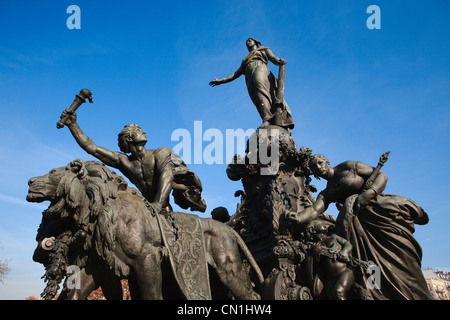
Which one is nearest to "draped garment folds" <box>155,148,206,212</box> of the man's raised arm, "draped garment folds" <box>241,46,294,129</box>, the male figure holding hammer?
the male figure holding hammer

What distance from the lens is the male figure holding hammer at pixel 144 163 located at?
4.81 metres

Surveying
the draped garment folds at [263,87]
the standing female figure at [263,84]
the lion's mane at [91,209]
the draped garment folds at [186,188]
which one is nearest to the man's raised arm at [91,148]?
the draped garment folds at [186,188]

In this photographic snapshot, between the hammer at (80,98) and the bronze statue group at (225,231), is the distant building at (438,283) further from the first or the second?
the hammer at (80,98)

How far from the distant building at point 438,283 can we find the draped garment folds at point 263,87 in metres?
25.1

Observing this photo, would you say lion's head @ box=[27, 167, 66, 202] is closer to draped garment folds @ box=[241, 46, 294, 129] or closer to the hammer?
the hammer

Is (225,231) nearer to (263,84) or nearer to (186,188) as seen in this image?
(186,188)

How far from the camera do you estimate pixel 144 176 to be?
491 cm

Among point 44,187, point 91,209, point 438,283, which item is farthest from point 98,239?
point 438,283

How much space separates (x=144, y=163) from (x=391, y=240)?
10.8 ft

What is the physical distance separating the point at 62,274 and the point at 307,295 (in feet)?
8.85

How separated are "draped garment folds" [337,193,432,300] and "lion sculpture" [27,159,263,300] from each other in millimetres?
1867

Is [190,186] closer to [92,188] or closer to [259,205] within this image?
[259,205]

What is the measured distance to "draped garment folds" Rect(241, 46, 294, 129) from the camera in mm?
6668
